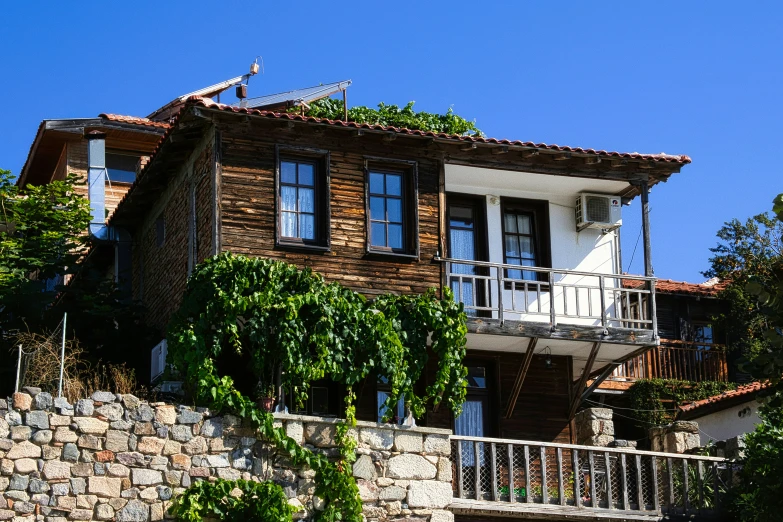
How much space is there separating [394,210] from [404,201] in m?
0.23

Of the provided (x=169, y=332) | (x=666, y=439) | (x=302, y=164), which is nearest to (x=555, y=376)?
(x=666, y=439)

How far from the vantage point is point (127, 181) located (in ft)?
94.3

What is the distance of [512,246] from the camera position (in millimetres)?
21422

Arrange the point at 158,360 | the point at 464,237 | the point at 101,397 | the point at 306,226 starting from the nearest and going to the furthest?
the point at 101,397 → the point at 158,360 → the point at 306,226 → the point at 464,237

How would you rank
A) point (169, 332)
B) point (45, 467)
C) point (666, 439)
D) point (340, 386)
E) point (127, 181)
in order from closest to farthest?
1. point (45, 467)
2. point (169, 332)
3. point (340, 386)
4. point (666, 439)
5. point (127, 181)

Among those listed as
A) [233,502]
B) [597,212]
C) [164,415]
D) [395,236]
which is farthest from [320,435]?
[597,212]

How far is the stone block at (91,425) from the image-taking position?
16.2 metres

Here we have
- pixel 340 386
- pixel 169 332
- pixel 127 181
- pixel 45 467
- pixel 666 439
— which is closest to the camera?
pixel 45 467

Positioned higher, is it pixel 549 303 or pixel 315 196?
pixel 315 196

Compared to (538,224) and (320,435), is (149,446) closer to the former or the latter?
(320,435)

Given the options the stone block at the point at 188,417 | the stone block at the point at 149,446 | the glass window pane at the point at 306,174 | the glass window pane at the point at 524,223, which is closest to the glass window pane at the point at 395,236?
the glass window pane at the point at 306,174

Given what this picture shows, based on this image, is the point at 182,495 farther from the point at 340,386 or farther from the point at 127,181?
the point at 127,181

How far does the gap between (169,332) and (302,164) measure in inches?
140

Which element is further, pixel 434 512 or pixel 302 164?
pixel 302 164
